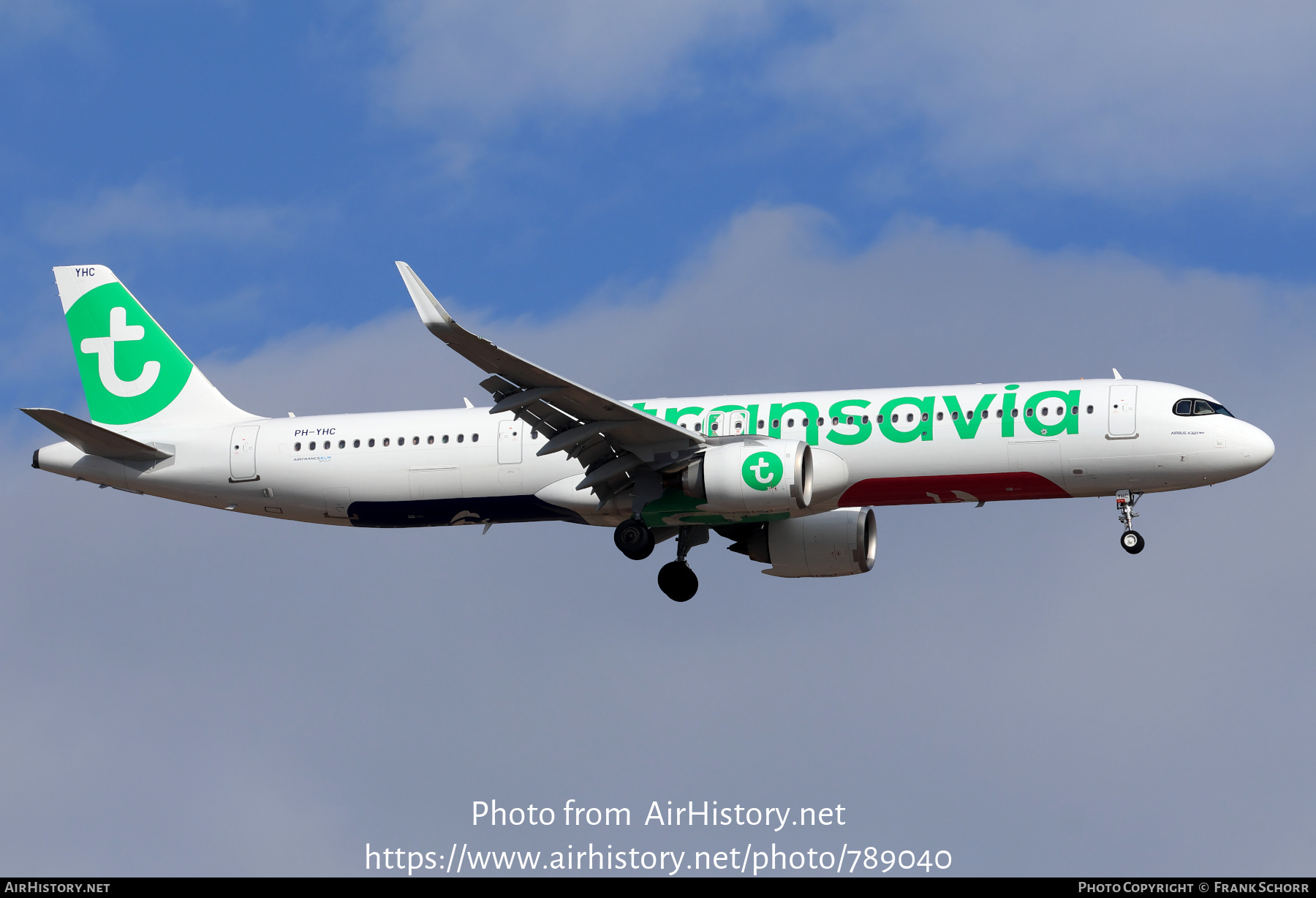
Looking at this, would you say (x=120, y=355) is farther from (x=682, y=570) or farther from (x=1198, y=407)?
(x=1198, y=407)

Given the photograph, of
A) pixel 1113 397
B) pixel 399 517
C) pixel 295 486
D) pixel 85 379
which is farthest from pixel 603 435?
pixel 85 379

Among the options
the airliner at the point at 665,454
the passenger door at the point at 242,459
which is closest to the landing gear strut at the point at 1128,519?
the airliner at the point at 665,454

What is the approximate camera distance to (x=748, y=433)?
38.1 m

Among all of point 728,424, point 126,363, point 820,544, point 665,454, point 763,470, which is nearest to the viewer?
point 763,470

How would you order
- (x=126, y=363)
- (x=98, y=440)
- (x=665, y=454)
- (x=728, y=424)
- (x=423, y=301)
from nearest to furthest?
(x=423, y=301) → (x=665, y=454) → (x=728, y=424) → (x=98, y=440) → (x=126, y=363)

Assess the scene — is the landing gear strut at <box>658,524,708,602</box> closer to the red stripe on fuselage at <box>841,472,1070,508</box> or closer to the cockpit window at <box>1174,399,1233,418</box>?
the red stripe on fuselage at <box>841,472,1070,508</box>

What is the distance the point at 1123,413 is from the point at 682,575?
12268mm

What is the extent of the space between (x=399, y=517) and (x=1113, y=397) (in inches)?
697

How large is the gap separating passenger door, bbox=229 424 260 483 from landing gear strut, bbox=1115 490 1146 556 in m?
21.5

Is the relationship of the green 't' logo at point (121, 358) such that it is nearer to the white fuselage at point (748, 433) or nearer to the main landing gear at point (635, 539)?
the white fuselage at point (748, 433)

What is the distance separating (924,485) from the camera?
36750 millimetres

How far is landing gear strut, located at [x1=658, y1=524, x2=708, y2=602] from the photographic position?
4197 cm

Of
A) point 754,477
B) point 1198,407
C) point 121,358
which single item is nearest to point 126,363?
point 121,358

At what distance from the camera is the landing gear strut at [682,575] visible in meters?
42.0
